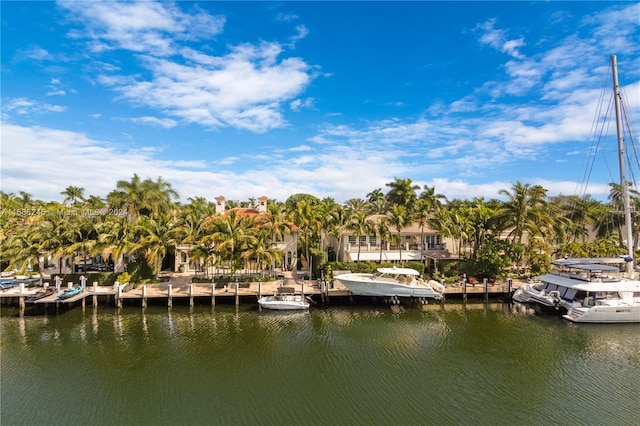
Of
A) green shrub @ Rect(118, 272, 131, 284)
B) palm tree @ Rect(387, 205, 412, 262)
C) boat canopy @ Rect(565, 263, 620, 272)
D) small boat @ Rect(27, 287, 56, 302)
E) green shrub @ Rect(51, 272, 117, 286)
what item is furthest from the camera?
palm tree @ Rect(387, 205, 412, 262)

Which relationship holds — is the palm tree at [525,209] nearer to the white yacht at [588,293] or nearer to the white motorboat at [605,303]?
the white yacht at [588,293]

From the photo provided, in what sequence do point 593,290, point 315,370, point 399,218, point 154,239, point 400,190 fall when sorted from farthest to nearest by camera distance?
point 400,190 < point 399,218 < point 154,239 < point 593,290 < point 315,370

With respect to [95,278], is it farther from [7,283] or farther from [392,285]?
[392,285]

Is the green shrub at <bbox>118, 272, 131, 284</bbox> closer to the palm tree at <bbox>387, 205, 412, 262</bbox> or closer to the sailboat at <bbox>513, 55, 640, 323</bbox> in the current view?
the palm tree at <bbox>387, 205, 412, 262</bbox>

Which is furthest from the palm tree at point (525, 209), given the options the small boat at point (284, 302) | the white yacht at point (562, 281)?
the small boat at point (284, 302)

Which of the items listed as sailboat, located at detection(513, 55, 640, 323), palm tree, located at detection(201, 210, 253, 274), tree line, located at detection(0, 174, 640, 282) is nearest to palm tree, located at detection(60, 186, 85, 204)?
tree line, located at detection(0, 174, 640, 282)

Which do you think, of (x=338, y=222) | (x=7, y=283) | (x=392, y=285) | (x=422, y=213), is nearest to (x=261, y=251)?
(x=338, y=222)
